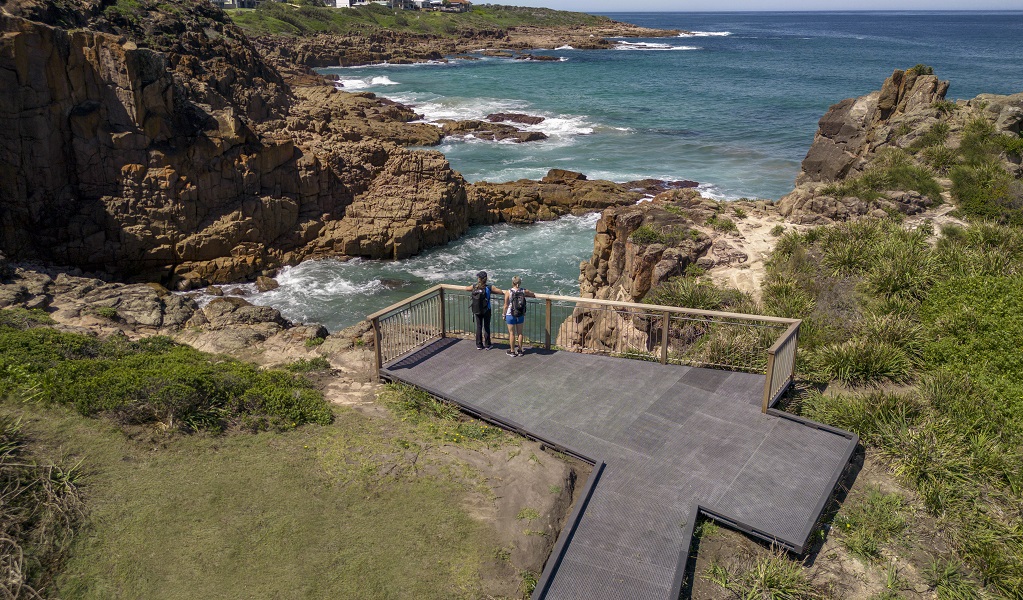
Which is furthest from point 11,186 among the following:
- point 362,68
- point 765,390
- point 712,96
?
point 362,68

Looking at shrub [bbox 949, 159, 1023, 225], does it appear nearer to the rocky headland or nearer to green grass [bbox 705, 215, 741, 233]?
the rocky headland

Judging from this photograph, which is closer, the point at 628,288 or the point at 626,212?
the point at 628,288

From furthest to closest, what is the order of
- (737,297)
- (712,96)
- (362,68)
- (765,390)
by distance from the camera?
(362,68)
(712,96)
(737,297)
(765,390)

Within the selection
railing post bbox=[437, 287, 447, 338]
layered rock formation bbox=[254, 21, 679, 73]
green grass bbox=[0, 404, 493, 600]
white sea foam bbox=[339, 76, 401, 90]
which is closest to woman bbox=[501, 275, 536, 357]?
railing post bbox=[437, 287, 447, 338]

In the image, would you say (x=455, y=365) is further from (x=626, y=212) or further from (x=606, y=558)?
(x=626, y=212)

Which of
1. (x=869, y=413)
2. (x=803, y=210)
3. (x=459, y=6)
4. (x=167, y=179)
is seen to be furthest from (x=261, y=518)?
(x=459, y=6)

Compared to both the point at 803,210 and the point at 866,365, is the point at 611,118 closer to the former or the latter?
the point at 803,210
